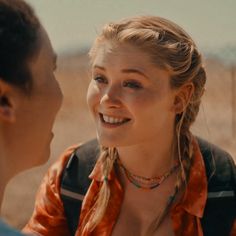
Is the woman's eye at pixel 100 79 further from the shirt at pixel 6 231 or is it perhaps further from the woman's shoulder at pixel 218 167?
the shirt at pixel 6 231

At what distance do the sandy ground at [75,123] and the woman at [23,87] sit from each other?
3.31m

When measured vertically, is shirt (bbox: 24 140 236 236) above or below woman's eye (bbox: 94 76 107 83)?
below

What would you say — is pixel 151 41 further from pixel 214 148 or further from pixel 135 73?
pixel 214 148

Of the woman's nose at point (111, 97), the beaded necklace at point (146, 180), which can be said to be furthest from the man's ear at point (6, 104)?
the beaded necklace at point (146, 180)

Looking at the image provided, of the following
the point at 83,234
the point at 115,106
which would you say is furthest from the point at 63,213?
the point at 115,106

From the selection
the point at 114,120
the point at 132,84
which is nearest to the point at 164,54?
the point at 132,84

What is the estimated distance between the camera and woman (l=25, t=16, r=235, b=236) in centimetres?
249

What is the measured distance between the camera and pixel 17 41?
136cm

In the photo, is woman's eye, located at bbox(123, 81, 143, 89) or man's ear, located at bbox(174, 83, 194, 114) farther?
man's ear, located at bbox(174, 83, 194, 114)

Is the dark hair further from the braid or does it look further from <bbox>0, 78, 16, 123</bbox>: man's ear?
the braid

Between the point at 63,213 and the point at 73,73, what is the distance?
7.55 meters

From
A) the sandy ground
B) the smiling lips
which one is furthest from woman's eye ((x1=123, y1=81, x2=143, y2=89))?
the sandy ground

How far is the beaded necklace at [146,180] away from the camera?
263 centimetres

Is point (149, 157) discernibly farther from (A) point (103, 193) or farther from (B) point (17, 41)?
(B) point (17, 41)
